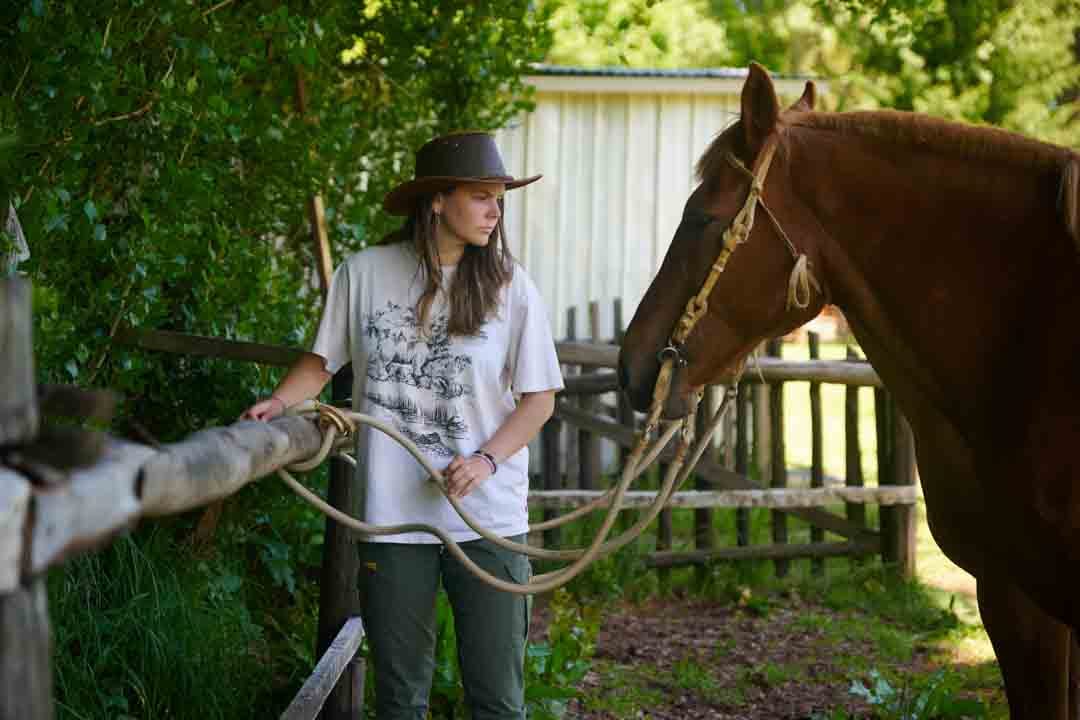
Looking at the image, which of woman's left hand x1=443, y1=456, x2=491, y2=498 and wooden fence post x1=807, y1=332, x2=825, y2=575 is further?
wooden fence post x1=807, y1=332, x2=825, y2=575

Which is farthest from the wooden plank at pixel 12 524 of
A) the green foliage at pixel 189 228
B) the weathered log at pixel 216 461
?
the green foliage at pixel 189 228

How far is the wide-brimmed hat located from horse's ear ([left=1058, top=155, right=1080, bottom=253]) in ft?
4.05

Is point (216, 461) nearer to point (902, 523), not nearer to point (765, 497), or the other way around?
point (765, 497)

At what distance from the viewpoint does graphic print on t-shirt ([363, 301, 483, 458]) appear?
109 inches

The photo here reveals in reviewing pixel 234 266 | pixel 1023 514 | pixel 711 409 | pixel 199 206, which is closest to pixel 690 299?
pixel 1023 514

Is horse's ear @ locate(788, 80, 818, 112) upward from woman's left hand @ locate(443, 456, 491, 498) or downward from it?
upward

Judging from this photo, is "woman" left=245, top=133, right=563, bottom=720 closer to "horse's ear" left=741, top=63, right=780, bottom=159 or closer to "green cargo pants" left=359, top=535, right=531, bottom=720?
"green cargo pants" left=359, top=535, right=531, bottom=720

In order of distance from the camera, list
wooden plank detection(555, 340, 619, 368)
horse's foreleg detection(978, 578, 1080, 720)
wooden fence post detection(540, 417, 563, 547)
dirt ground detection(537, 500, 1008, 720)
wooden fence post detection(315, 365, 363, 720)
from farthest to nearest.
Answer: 1. wooden fence post detection(540, 417, 563, 547)
2. wooden plank detection(555, 340, 619, 368)
3. dirt ground detection(537, 500, 1008, 720)
4. wooden fence post detection(315, 365, 363, 720)
5. horse's foreleg detection(978, 578, 1080, 720)

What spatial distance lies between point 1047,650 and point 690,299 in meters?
1.30

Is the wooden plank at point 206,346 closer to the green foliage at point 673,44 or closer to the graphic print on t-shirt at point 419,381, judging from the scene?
the graphic print on t-shirt at point 419,381

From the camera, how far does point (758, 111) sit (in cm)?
257

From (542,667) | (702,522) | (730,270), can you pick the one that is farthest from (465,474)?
(702,522)

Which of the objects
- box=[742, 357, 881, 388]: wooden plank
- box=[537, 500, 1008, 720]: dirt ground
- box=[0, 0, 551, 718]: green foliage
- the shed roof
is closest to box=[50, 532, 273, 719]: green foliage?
box=[0, 0, 551, 718]: green foliage

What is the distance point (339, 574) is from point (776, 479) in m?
3.47
